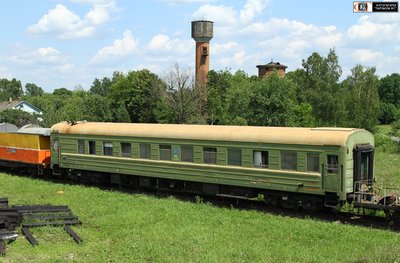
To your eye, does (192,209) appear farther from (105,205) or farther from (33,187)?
(33,187)

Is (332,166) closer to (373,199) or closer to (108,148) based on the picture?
(373,199)

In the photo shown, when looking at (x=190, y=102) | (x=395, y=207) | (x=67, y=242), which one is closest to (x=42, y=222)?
(x=67, y=242)

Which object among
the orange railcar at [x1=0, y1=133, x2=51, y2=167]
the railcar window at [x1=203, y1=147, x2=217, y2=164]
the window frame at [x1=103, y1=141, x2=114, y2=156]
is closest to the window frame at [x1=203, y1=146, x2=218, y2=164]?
the railcar window at [x1=203, y1=147, x2=217, y2=164]

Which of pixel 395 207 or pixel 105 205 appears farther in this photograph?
pixel 105 205

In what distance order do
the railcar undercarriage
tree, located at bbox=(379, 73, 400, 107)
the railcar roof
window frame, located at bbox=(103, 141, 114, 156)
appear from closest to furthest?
the railcar undercarriage
the railcar roof
window frame, located at bbox=(103, 141, 114, 156)
tree, located at bbox=(379, 73, 400, 107)

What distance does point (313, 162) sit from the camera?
56.7 feet

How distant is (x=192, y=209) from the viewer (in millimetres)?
18391

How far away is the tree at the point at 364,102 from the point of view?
65250 mm

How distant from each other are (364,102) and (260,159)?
5141 centimetres

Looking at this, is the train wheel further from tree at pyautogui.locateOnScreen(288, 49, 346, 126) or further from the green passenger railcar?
tree at pyautogui.locateOnScreen(288, 49, 346, 126)

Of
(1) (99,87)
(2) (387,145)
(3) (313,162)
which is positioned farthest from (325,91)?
(1) (99,87)

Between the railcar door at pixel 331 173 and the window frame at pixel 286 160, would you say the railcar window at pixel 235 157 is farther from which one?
the railcar door at pixel 331 173

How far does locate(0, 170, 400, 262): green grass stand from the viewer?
1243 centimetres

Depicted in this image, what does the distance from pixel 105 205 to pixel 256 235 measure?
7.19 meters
